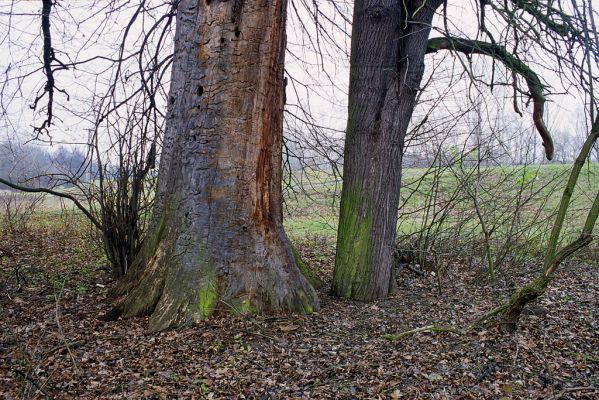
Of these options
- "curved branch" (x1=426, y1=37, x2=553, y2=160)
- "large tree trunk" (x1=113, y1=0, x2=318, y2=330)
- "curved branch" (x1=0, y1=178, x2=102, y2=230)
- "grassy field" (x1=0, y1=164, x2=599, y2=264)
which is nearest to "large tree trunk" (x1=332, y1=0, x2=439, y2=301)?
"curved branch" (x1=426, y1=37, x2=553, y2=160)

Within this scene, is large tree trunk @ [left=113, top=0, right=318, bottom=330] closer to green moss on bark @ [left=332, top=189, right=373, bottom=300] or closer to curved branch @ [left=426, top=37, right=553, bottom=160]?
green moss on bark @ [left=332, top=189, right=373, bottom=300]

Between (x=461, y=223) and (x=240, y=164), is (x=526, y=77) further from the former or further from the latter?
(x=240, y=164)

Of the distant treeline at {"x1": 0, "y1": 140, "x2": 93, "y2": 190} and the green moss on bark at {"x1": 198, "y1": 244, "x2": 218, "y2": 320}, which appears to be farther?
the distant treeline at {"x1": 0, "y1": 140, "x2": 93, "y2": 190}

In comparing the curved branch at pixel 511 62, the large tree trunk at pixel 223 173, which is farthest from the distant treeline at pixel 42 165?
the curved branch at pixel 511 62

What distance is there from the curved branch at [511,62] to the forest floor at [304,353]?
6.10ft

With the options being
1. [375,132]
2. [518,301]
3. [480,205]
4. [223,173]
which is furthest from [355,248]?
[480,205]

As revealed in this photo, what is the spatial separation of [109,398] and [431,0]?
4664mm

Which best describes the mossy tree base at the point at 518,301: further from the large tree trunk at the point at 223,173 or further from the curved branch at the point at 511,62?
the curved branch at the point at 511,62

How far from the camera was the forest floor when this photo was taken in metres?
3.19

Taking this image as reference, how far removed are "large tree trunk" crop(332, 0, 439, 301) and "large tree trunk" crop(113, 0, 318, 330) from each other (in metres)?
1.00

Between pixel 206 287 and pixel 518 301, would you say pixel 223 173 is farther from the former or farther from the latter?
pixel 518 301

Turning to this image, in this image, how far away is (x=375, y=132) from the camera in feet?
17.1

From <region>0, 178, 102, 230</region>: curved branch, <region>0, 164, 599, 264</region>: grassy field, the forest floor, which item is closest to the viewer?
the forest floor

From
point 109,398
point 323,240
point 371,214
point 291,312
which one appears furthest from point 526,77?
point 323,240
